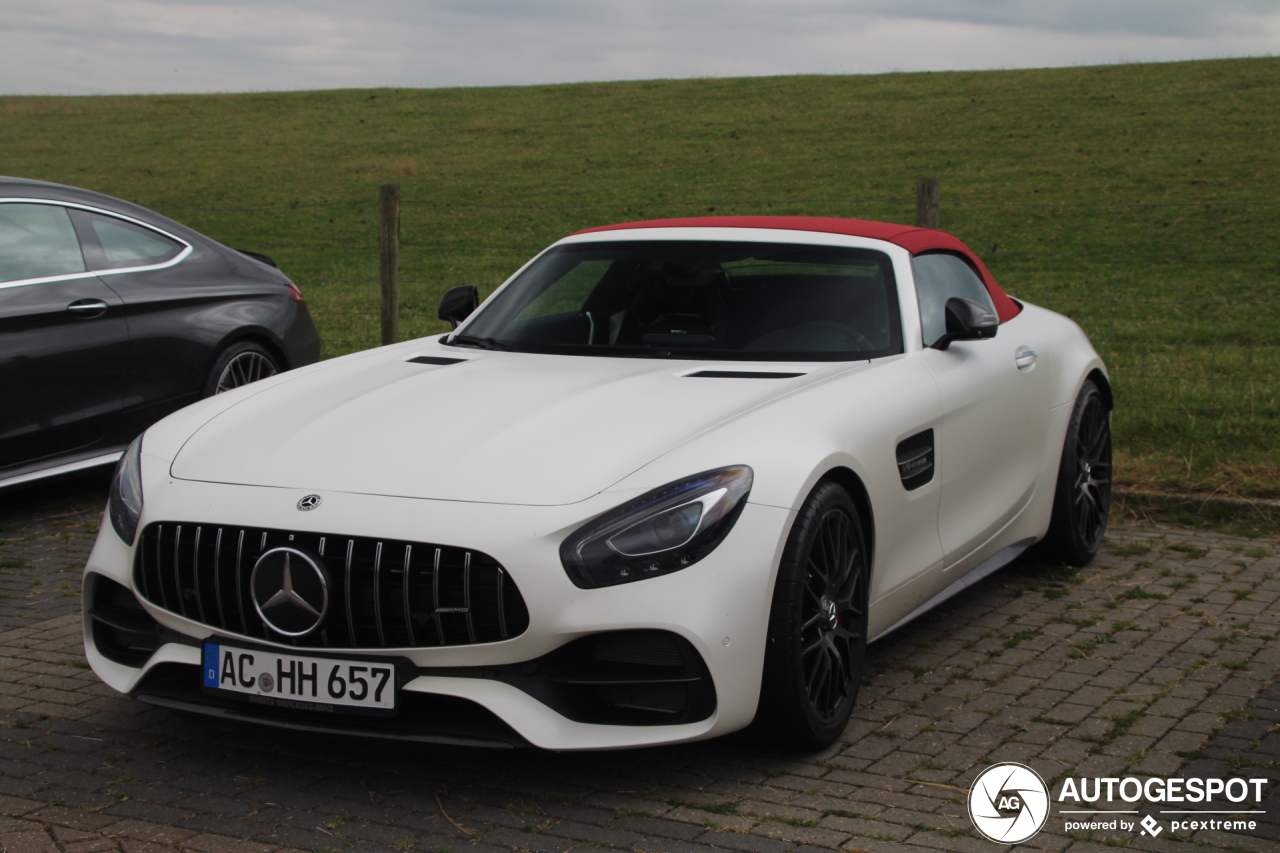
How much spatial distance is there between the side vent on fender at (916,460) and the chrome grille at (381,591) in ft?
4.98

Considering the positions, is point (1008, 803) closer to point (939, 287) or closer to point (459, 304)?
point (939, 287)

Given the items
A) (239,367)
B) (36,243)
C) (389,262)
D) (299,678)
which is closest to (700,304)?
(299,678)

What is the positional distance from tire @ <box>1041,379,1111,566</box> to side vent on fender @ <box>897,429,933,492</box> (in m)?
1.56

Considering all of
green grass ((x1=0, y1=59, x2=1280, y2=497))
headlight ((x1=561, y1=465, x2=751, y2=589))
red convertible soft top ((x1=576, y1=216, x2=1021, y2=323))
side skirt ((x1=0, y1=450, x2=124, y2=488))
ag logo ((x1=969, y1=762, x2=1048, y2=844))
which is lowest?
green grass ((x1=0, y1=59, x2=1280, y2=497))

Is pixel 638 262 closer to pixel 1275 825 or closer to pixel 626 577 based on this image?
pixel 626 577

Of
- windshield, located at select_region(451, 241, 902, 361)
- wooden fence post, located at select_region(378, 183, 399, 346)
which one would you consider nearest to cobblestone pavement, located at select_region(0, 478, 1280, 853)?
windshield, located at select_region(451, 241, 902, 361)

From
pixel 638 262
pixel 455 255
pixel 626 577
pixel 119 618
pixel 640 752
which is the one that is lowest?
pixel 455 255

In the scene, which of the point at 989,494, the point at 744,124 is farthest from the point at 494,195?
the point at 989,494

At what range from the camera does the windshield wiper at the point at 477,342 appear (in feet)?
17.0

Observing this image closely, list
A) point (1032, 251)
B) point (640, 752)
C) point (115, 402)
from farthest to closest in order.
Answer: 1. point (1032, 251)
2. point (115, 402)
3. point (640, 752)

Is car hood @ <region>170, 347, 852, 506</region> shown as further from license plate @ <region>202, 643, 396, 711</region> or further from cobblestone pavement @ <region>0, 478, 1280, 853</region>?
cobblestone pavement @ <region>0, 478, 1280, 853</region>

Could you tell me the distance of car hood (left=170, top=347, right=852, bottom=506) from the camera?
11.8 feet

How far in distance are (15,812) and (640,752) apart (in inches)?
64.8

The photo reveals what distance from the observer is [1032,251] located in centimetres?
2270
